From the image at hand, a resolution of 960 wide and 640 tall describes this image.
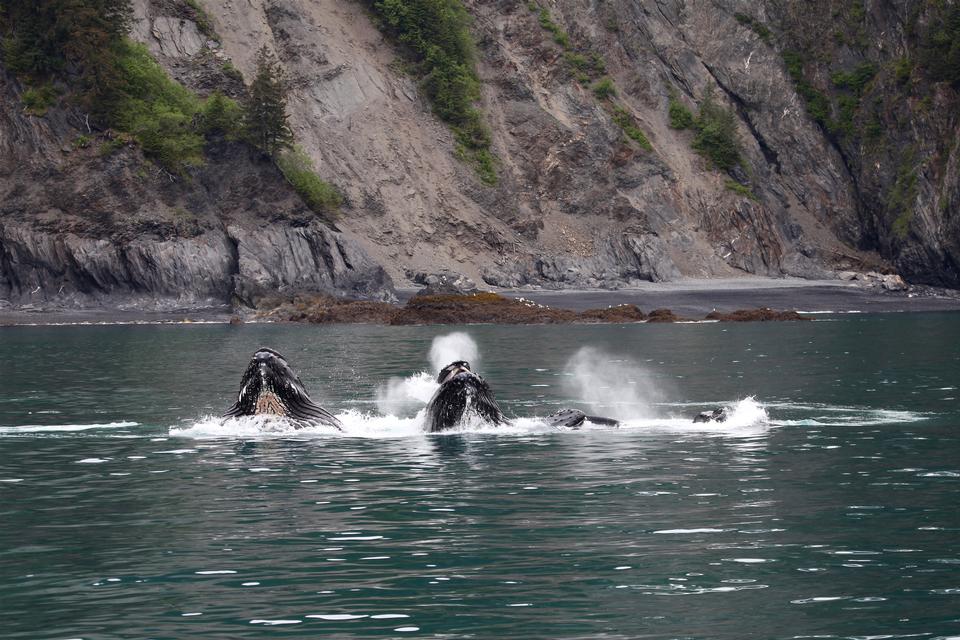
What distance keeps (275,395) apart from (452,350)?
33.3 metres

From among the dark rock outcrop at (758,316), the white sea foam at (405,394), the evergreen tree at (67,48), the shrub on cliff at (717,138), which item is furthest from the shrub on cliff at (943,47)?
the white sea foam at (405,394)

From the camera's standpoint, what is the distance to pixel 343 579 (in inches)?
510

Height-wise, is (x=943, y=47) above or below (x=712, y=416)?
above

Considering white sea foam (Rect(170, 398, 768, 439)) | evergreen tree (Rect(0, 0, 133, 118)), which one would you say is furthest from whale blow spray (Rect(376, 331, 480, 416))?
evergreen tree (Rect(0, 0, 133, 118))

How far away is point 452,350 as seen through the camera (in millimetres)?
58094

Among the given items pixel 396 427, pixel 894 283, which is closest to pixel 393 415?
pixel 396 427

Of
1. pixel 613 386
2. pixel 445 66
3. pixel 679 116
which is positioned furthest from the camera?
pixel 679 116

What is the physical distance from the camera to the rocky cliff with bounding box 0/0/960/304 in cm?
9594

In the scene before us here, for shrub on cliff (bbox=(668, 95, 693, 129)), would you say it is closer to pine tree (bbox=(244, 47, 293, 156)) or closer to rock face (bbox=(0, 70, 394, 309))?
pine tree (bbox=(244, 47, 293, 156))

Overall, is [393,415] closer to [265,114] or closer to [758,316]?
[758,316]

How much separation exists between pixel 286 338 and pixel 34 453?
4453 centimetres

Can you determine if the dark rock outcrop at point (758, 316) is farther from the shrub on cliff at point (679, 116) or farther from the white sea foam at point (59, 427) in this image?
the white sea foam at point (59, 427)

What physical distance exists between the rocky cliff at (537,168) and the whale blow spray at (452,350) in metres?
30.5

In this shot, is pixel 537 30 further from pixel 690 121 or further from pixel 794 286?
pixel 794 286
